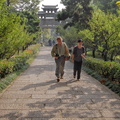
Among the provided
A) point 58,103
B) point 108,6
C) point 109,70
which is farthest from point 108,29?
point 108,6

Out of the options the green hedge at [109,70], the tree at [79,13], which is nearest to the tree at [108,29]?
the green hedge at [109,70]

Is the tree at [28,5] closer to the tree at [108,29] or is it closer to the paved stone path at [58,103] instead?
the tree at [108,29]

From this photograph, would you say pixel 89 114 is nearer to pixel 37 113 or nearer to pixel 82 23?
pixel 37 113

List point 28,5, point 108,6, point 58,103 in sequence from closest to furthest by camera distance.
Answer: point 58,103, point 108,6, point 28,5

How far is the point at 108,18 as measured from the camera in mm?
12180

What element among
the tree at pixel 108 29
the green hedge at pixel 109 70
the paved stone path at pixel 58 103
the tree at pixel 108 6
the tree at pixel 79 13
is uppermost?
the tree at pixel 108 6

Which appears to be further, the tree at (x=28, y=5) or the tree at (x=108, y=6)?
the tree at (x=28, y=5)

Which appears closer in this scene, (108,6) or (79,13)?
(79,13)

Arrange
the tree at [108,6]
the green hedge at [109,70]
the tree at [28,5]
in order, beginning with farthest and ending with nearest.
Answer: the tree at [28,5] → the tree at [108,6] → the green hedge at [109,70]

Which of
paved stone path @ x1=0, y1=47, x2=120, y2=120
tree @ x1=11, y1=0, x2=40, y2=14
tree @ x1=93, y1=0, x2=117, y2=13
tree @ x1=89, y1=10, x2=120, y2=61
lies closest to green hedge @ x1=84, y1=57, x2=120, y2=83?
paved stone path @ x1=0, y1=47, x2=120, y2=120

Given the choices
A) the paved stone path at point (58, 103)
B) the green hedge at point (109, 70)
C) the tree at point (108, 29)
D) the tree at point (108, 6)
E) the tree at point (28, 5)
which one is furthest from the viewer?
the tree at point (28, 5)

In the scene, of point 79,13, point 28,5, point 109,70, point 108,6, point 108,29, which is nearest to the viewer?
point 109,70

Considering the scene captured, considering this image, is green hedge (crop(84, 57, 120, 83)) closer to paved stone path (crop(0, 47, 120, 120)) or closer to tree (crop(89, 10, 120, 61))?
paved stone path (crop(0, 47, 120, 120))

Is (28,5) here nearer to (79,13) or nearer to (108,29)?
(79,13)
